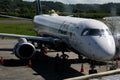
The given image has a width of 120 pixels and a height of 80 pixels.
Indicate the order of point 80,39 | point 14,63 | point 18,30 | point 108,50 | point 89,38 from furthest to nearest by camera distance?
point 18,30
point 14,63
point 80,39
point 89,38
point 108,50

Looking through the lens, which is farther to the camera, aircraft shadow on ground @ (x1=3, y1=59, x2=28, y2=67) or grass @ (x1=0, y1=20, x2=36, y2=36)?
grass @ (x1=0, y1=20, x2=36, y2=36)

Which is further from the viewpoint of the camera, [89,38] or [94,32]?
[94,32]

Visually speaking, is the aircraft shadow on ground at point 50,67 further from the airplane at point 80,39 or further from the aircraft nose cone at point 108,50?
the aircraft nose cone at point 108,50

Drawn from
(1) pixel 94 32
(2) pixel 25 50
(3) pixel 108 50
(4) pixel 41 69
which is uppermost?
(1) pixel 94 32

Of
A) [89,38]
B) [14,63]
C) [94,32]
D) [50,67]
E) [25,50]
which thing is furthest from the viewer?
[14,63]

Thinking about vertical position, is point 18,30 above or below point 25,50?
below

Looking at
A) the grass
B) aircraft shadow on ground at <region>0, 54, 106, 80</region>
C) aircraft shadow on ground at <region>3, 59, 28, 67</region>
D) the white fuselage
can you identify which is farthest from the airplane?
the grass

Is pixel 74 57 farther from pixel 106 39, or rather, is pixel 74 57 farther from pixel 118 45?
pixel 106 39

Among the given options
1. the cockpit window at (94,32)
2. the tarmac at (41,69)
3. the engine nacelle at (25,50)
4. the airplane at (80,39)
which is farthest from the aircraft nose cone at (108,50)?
the engine nacelle at (25,50)

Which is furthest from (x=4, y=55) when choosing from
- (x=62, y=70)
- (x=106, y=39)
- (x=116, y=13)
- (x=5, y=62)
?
(x=116, y=13)

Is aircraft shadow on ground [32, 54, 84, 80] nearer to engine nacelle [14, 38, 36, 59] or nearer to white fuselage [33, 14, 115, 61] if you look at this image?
engine nacelle [14, 38, 36, 59]

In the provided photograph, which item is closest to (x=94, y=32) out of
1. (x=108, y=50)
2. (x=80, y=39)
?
(x=80, y=39)

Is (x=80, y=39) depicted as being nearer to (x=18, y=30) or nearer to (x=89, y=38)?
(x=89, y=38)

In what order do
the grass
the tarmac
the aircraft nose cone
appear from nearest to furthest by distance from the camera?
the aircraft nose cone, the tarmac, the grass
